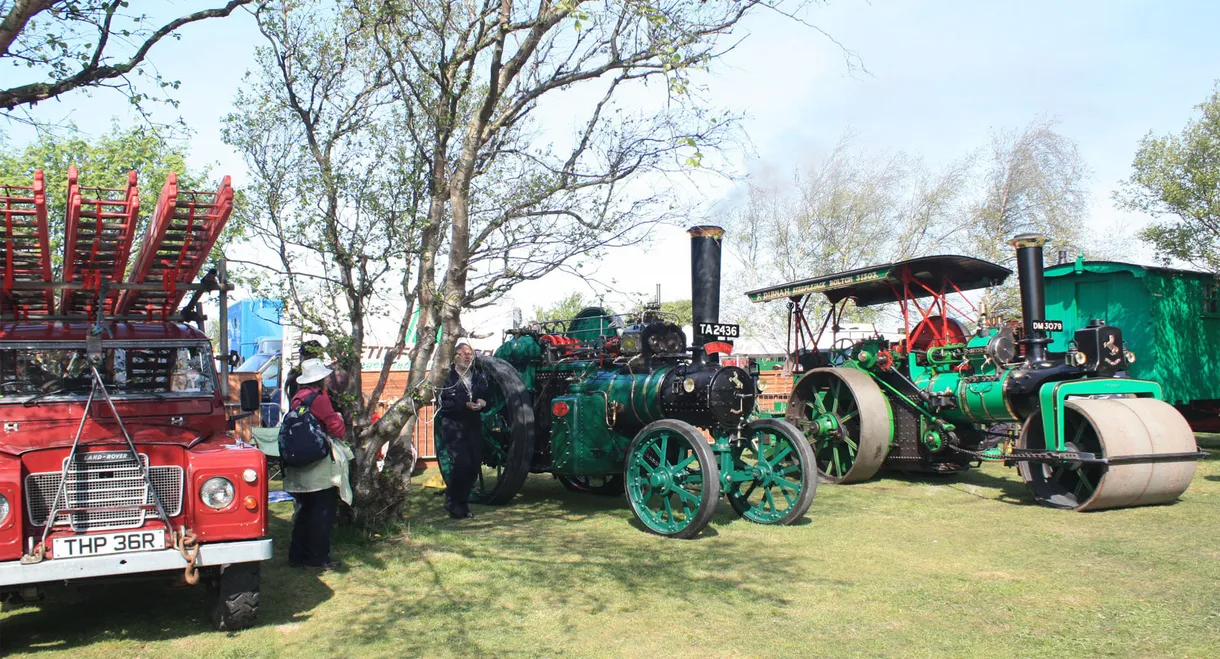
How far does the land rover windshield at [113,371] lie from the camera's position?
520 cm

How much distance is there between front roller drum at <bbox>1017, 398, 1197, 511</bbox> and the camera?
25.4 feet

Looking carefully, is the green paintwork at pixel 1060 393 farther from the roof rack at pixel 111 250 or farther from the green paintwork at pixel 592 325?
the roof rack at pixel 111 250

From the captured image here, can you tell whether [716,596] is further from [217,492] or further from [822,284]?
[822,284]

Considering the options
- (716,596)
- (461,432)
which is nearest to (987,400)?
(716,596)

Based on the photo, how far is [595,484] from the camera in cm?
974

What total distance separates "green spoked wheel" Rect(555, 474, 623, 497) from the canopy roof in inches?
121

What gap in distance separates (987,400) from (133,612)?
25.6 ft

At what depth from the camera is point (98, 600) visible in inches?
208

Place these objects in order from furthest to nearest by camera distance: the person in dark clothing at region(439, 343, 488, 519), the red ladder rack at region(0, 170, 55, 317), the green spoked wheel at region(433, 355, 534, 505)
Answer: the green spoked wheel at region(433, 355, 534, 505)
the person in dark clothing at region(439, 343, 488, 519)
the red ladder rack at region(0, 170, 55, 317)

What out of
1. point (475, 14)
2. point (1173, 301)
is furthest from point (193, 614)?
point (1173, 301)

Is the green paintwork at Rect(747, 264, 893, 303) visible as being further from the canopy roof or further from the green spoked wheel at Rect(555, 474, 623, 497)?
the green spoked wheel at Rect(555, 474, 623, 497)

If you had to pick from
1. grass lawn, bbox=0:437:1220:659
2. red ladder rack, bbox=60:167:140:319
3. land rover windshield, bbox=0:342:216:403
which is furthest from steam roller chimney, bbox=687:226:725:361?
red ladder rack, bbox=60:167:140:319

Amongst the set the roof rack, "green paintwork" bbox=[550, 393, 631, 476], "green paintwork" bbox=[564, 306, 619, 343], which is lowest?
"green paintwork" bbox=[550, 393, 631, 476]

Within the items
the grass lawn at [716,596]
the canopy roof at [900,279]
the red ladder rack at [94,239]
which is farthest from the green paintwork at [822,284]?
the red ladder rack at [94,239]
